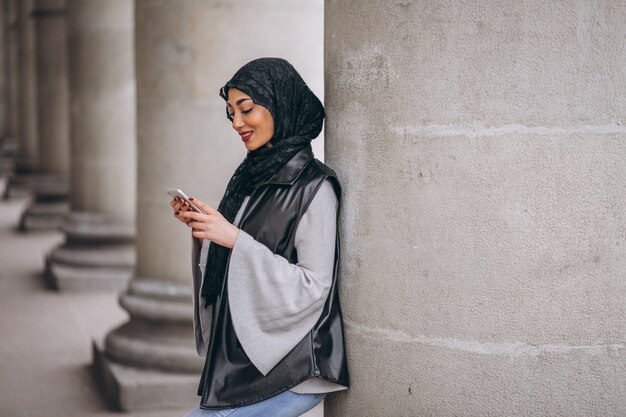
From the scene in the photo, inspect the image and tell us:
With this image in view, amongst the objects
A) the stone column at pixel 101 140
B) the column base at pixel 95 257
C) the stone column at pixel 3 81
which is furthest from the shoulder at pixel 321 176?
the stone column at pixel 3 81

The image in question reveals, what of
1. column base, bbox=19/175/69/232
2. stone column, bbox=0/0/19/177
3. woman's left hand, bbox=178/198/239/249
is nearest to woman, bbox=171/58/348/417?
woman's left hand, bbox=178/198/239/249

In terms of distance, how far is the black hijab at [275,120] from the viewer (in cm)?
316

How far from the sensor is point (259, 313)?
302 centimetres

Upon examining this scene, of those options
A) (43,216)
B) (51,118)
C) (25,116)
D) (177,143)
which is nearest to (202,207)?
(177,143)

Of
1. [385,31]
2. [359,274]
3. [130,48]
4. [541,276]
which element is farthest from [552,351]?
[130,48]

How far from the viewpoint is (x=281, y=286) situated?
9.75ft

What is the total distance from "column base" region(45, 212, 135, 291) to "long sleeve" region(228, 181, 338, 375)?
7651 millimetres

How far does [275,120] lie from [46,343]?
5.62 m

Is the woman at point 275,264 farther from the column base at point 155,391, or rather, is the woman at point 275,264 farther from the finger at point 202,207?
the column base at point 155,391

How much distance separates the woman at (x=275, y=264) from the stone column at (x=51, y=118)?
12.1 meters

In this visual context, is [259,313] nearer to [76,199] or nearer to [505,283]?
[505,283]

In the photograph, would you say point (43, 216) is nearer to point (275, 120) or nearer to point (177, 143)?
point (177, 143)

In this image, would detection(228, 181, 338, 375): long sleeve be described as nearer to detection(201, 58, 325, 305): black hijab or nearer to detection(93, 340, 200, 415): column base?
detection(201, 58, 325, 305): black hijab

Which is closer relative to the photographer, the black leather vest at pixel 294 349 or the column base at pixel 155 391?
the black leather vest at pixel 294 349
